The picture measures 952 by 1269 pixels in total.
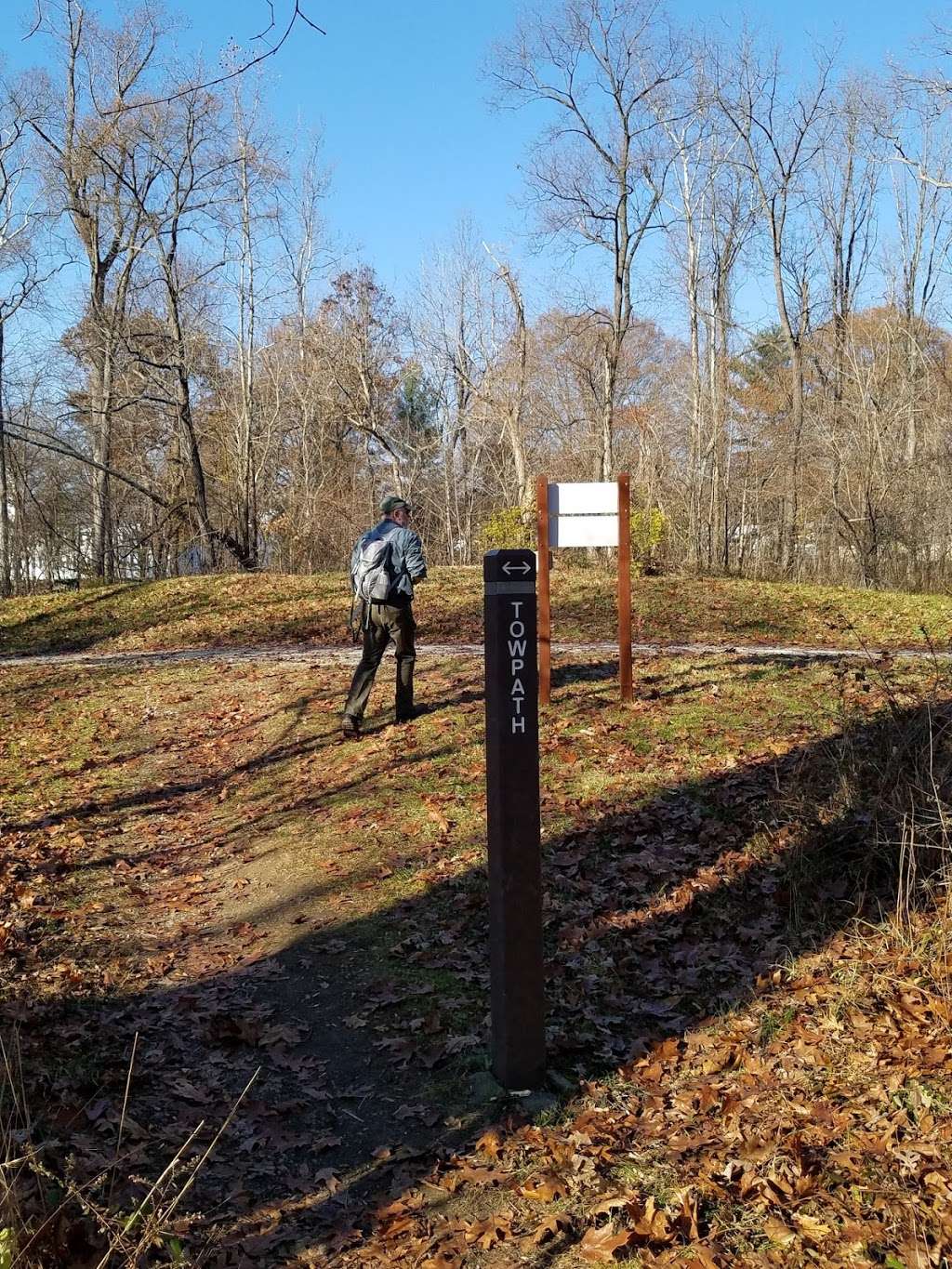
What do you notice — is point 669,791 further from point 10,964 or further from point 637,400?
point 637,400

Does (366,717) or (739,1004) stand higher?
(366,717)

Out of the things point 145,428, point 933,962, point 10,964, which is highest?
point 145,428

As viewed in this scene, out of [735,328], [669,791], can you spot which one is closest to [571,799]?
[669,791]

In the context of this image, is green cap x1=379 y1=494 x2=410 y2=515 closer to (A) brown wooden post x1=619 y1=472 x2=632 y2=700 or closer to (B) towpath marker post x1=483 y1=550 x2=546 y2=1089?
(A) brown wooden post x1=619 y1=472 x2=632 y2=700

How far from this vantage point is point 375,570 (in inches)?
366

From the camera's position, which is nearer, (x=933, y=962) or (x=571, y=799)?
(x=933, y=962)

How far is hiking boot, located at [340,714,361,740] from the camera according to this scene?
9984 millimetres

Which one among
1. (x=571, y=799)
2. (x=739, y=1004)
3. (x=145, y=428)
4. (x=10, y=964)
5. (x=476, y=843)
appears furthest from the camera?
(x=145, y=428)

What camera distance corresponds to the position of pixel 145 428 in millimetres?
37469

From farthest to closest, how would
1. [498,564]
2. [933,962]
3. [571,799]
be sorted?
[571,799], [933,962], [498,564]

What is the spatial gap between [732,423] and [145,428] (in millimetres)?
23553

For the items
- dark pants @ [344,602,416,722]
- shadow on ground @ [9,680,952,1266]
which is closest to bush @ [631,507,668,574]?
dark pants @ [344,602,416,722]

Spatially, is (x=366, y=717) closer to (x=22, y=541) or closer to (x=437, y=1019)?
(x=437, y=1019)

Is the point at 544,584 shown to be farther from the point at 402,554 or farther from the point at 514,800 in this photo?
the point at 514,800
